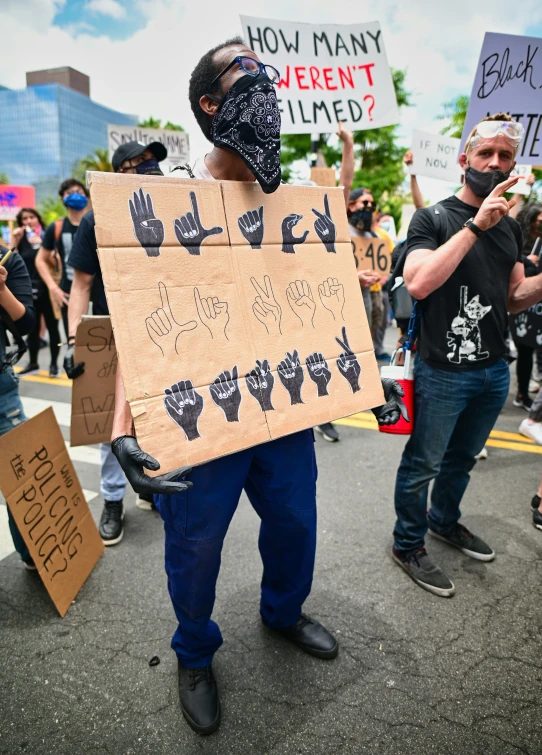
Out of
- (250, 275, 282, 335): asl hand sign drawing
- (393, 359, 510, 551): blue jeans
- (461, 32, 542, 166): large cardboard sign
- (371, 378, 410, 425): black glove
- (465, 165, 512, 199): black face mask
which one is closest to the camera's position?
(250, 275, 282, 335): asl hand sign drawing

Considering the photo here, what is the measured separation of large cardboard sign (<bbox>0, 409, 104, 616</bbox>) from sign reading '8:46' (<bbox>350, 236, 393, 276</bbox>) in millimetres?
3554

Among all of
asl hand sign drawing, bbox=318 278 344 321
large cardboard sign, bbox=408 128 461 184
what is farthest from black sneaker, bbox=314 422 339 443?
asl hand sign drawing, bbox=318 278 344 321

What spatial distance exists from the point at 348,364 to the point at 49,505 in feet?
5.21

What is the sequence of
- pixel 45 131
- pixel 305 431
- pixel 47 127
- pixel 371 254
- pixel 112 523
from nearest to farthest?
pixel 305 431
pixel 112 523
pixel 371 254
pixel 47 127
pixel 45 131

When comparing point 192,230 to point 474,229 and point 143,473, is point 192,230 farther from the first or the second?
point 474,229

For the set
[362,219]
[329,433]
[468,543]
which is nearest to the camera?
[468,543]

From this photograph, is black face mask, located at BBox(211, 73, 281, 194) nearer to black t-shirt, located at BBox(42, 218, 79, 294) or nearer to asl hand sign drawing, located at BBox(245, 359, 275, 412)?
asl hand sign drawing, located at BBox(245, 359, 275, 412)

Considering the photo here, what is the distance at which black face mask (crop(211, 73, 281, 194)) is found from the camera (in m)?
1.36

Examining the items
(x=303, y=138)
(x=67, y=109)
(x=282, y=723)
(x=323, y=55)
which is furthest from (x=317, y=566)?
(x=67, y=109)

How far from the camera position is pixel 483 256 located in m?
2.11

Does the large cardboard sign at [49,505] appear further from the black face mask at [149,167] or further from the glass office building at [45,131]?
the glass office building at [45,131]

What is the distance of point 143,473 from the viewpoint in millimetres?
1294

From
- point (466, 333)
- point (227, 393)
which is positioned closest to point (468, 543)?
point (466, 333)

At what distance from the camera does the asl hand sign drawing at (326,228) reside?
156 cm
